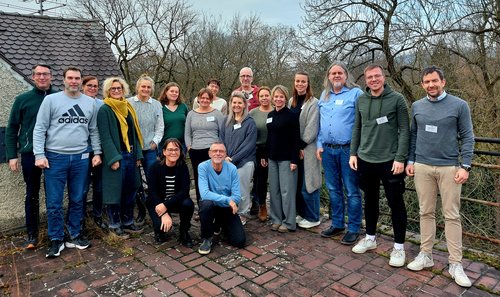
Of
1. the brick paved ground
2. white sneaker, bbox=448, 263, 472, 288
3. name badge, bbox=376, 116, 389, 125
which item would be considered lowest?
the brick paved ground

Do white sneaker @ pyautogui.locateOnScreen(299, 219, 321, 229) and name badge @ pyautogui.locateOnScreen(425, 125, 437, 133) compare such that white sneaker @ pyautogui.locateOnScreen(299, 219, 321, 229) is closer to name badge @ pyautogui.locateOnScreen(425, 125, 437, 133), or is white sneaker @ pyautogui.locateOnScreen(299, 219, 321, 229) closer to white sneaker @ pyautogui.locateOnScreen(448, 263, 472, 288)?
white sneaker @ pyautogui.locateOnScreen(448, 263, 472, 288)

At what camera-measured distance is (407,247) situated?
408cm

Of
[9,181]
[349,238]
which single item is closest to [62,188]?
[9,181]

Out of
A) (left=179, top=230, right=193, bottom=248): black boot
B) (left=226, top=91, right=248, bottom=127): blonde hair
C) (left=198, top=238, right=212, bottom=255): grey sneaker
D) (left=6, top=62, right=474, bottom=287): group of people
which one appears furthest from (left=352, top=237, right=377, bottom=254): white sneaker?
(left=226, top=91, right=248, bottom=127): blonde hair

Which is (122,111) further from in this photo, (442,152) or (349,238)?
(442,152)

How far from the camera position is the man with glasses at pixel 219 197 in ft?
13.7

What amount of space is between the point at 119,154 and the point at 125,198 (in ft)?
2.24

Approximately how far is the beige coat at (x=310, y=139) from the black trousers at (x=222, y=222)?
1.02 m

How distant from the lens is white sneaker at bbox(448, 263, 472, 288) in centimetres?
323

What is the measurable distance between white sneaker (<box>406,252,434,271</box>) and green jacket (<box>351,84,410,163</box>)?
38.9 inches

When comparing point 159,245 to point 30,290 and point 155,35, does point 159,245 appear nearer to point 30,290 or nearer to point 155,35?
point 30,290

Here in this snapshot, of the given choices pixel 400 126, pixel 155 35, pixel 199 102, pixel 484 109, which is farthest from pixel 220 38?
pixel 400 126

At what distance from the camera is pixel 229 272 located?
3604mm

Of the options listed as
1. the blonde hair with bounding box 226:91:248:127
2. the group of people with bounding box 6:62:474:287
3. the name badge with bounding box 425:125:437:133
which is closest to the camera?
the name badge with bounding box 425:125:437:133
